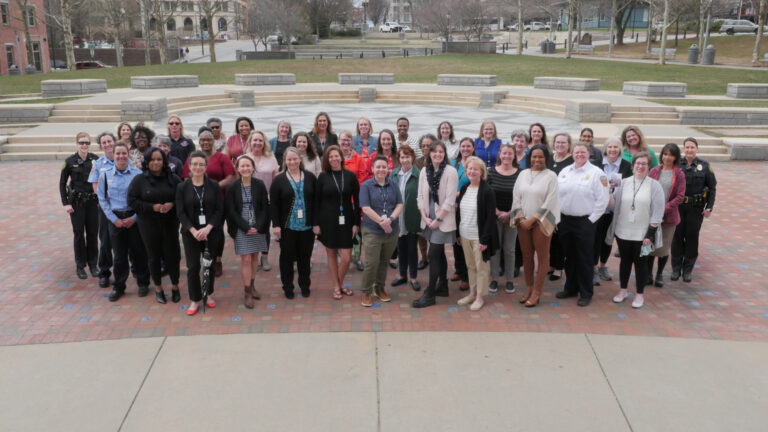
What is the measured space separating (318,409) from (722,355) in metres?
3.67

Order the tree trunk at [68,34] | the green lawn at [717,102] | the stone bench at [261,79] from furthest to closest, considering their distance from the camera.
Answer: the tree trunk at [68,34] → the stone bench at [261,79] → the green lawn at [717,102]

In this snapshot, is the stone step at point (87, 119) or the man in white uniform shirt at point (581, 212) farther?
the stone step at point (87, 119)

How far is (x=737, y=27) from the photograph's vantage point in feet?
193

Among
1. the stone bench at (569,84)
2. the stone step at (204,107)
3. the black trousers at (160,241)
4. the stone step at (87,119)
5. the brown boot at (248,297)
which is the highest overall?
the stone bench at (569,84)

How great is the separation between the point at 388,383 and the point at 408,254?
2.40 metres

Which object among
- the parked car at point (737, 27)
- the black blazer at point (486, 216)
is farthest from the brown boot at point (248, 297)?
the parked car at point (737, 27)

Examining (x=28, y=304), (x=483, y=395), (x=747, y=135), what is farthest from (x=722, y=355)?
(x=747, y=135)

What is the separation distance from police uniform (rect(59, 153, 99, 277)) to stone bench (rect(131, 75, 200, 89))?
1864 cm

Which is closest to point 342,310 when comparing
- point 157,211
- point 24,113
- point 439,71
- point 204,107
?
point 157,211

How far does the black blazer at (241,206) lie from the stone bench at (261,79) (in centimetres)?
2139

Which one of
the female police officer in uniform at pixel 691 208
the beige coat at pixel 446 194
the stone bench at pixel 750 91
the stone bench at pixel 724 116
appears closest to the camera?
the beige coat at pixel 446 194

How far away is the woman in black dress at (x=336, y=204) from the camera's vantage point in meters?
6.47

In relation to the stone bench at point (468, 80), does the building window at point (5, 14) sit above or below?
above

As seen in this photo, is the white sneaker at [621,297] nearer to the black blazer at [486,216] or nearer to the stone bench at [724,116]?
the black blazer at [486,216]
